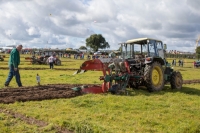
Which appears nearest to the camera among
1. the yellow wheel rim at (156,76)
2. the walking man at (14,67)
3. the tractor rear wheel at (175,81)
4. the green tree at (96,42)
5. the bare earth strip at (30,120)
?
the bare earth strip at (30,120)

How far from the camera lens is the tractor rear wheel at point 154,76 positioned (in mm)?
11097

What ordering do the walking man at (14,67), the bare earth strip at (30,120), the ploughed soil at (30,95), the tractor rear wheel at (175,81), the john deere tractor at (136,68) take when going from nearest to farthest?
the bare earth strip at (30,120)
the ploughed soil at (30,95)
the john deere tractor at (136,68)
the walking man at (14,67)
the tractor rear wheel at (175,81)

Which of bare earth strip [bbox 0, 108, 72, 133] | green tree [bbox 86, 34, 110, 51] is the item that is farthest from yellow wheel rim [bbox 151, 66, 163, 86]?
green tree [bbox 86, 34, 110, 51]

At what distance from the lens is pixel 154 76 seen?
11.7 meters

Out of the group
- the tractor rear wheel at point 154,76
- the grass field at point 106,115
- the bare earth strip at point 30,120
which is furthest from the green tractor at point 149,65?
the bare earth strip at point 30,120

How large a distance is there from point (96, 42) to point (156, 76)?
3277 inches

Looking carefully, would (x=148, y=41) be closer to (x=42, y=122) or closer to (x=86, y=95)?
(x=86, y=95)

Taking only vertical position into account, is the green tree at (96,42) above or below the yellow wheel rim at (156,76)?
above

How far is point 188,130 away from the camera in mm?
5891

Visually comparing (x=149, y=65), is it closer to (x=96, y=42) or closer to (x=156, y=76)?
(x=156, y=76)

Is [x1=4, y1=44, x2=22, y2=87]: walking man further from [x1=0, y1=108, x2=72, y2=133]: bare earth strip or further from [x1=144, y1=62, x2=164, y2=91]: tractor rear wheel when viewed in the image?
[x1=144, y1=62, x2=164, y2=91]: tractor rear wheel

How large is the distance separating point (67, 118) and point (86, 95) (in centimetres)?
319

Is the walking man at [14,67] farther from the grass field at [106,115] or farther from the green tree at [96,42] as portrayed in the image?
the green tree at [96,42]

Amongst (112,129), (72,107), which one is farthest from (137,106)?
(112,129)
